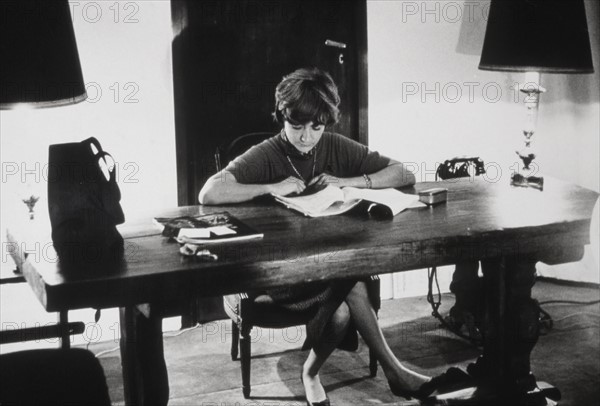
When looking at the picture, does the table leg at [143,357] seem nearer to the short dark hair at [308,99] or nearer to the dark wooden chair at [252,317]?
the dark wooden chair at [252,317]

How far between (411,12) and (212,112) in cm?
123

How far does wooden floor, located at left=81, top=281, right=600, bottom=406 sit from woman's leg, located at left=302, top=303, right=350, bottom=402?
113mm

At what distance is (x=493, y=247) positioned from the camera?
2.21m

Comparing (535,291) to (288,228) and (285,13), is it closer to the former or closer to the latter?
(285,13)

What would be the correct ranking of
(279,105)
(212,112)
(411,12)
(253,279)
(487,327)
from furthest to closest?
1. (411,12)
2. (212,112)
3. (279,105)
4. (487,327)
5. (253,279)

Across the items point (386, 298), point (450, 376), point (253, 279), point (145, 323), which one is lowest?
point (386, 298)

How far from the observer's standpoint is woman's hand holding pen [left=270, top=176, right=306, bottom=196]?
2697 millimetres

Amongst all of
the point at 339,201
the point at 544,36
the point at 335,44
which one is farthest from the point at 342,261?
the point at 335,44

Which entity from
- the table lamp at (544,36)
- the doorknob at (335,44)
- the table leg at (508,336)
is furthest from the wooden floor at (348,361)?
the doorknob at (335,44)

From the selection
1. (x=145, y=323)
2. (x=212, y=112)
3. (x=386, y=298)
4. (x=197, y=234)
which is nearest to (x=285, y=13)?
(x=212, y=112)

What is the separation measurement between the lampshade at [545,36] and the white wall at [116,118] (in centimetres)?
156

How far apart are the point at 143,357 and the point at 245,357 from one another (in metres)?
0.86

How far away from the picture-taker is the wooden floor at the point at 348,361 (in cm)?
290

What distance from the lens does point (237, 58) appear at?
3680 millimetres
